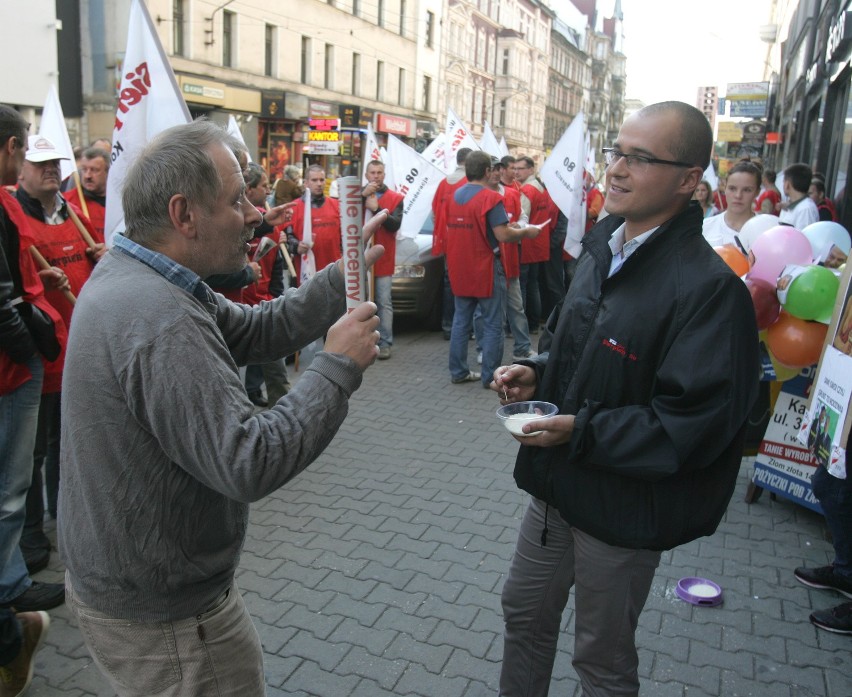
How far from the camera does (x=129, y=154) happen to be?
4.43 meters

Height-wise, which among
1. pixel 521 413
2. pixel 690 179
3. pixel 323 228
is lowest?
pixel 521 413

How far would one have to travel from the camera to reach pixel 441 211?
29.4ft

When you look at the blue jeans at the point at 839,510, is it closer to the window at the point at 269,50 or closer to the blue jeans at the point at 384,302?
the blue jeans at the point at 384,302

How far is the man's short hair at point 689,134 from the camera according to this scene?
2.29m

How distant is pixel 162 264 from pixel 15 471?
2.35 metres

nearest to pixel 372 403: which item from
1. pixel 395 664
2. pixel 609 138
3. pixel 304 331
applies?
pixel 395 664

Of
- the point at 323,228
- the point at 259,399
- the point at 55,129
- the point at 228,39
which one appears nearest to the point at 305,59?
the point at 228,39

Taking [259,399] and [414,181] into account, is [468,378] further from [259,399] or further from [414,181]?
[414,181]

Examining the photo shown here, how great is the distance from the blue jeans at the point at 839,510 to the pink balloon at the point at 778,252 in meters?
1.15

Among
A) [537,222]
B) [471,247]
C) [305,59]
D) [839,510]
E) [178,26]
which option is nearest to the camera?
[839,510]

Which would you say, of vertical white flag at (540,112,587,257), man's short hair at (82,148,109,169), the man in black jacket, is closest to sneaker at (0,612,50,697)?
the man in black jacket

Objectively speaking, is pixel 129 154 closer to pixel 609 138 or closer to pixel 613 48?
pixel 609 138

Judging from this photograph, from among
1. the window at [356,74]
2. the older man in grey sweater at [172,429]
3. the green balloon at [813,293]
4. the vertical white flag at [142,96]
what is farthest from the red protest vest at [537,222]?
the window at [356,74]

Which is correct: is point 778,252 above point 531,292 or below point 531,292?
above
